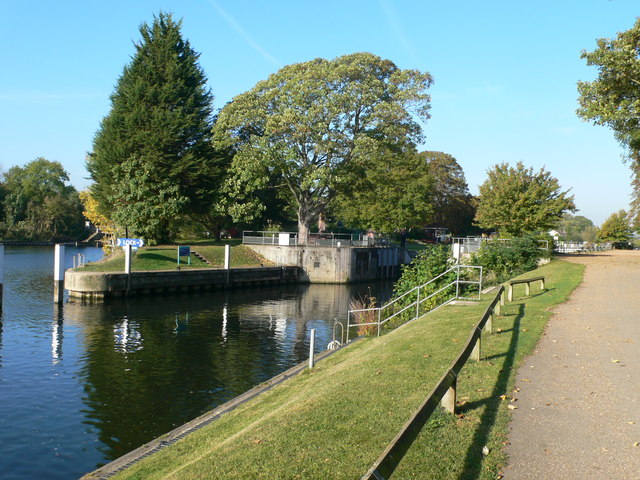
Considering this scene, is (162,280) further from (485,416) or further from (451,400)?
(485,416)

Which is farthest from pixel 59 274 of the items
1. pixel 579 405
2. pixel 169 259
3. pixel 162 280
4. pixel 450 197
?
pixel 450 197

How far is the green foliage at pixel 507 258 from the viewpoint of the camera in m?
32.0

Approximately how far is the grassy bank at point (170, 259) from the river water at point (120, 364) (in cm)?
450

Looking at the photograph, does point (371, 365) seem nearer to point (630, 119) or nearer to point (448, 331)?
point (448, 331)

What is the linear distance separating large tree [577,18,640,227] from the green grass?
98.2 feet

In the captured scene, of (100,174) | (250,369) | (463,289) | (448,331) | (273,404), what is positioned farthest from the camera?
(100,174)

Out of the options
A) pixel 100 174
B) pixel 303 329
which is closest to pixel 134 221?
pixel 100 174

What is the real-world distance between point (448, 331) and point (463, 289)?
924cm

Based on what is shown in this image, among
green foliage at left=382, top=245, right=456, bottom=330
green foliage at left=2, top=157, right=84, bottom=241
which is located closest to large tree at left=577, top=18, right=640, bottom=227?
green foliage at left=382, top=245, right=456, bottom=330

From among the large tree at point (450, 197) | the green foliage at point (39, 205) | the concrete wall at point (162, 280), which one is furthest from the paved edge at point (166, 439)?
the green foliage at point (39, 205)

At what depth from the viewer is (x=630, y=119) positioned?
2634 cm

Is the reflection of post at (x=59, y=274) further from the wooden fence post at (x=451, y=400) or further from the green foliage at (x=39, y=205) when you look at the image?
the green foliage at (x=39, y=205)

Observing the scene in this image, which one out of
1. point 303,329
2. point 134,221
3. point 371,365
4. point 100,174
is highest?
point 100,174

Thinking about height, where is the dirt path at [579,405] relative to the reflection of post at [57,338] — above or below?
above
